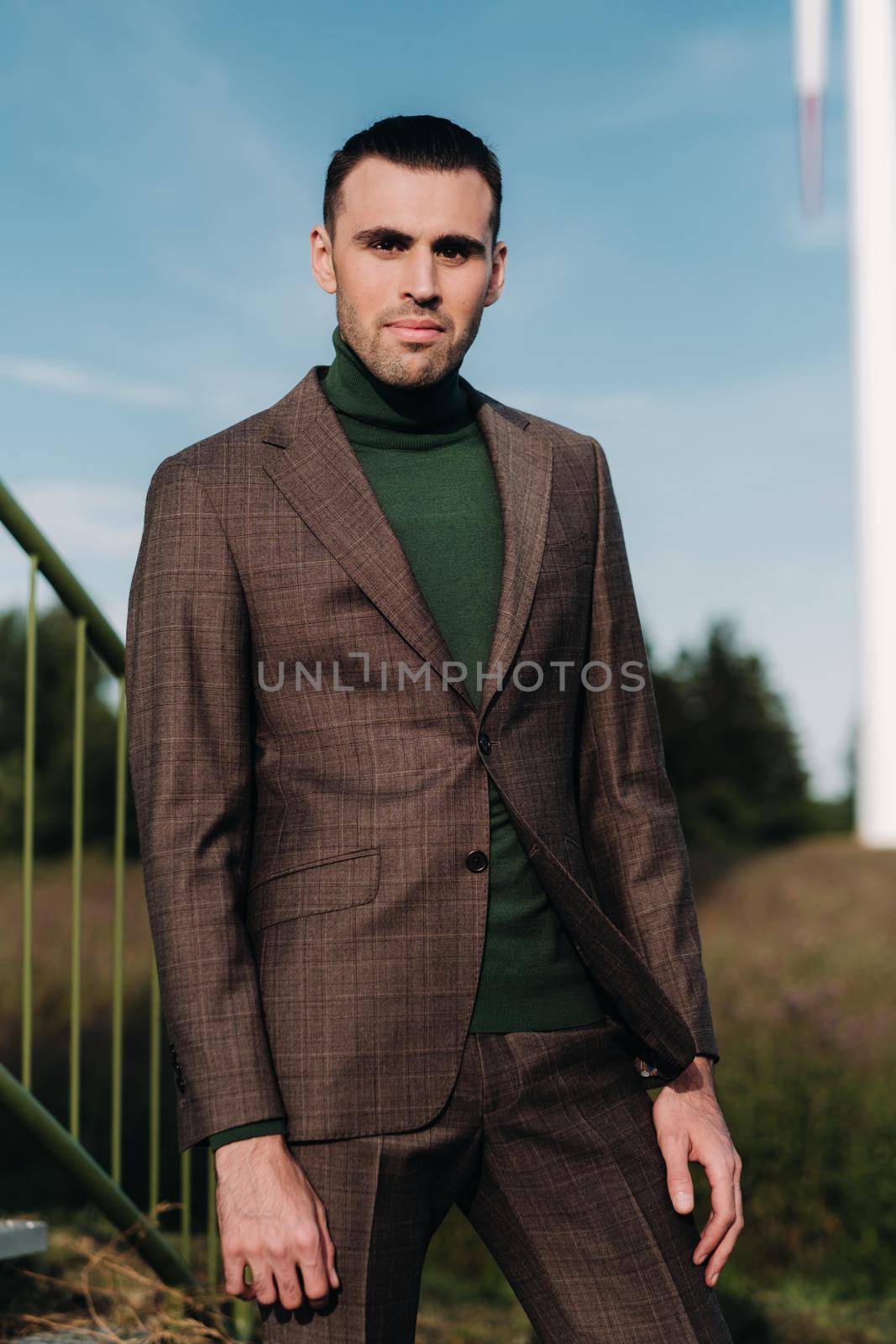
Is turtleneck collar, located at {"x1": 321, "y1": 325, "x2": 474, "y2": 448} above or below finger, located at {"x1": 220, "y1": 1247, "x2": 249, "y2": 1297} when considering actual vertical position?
above

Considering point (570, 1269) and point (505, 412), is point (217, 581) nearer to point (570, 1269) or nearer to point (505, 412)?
point (505, 412)

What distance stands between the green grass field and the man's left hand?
1522 mm

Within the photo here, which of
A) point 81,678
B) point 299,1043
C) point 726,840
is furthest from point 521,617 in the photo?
point 726,840

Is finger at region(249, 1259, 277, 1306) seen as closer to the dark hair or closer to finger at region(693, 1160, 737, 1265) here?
finger at region(693, 1160, 737, 1265)

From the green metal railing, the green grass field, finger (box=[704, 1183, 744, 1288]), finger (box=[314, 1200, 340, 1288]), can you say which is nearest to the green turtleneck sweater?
finger (box=[314, 1200, 340, 1288])

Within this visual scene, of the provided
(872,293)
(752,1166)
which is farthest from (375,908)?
(872,293)

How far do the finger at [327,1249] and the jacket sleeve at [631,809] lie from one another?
54 centimetres

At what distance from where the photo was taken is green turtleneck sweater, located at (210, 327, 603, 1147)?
6.31 feet

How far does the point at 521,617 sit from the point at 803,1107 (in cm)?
490

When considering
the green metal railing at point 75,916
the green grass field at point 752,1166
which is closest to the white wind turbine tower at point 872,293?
the green grass field at point 752,1166

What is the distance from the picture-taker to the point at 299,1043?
6.06 feet

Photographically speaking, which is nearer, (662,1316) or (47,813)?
(662,1316)

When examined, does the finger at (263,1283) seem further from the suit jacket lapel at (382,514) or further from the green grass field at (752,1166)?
the green grass field at (752,1166)

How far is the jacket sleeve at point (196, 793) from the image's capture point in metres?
1.79
